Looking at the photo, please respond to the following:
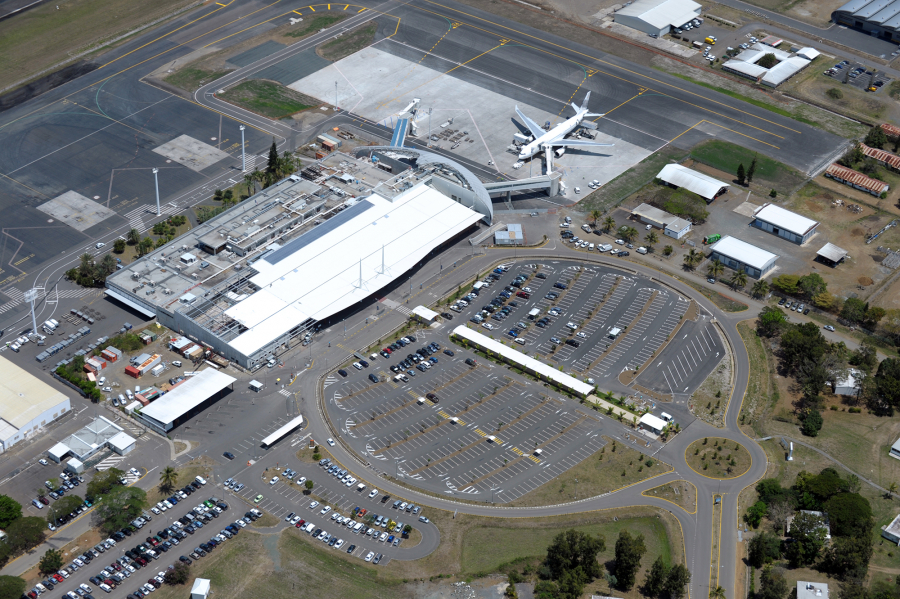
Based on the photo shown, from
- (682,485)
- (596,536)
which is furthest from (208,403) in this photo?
(682,485)

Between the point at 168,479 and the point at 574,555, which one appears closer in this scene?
the point at 574,555

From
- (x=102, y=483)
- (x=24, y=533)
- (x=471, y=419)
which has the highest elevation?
(x=471, y=419)

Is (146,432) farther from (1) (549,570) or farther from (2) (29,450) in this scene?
(1) (549,570)

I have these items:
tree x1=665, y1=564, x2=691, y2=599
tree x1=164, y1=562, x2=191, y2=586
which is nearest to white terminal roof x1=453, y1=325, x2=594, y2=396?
tree x1=665, y1=564, x2=691, y2=599

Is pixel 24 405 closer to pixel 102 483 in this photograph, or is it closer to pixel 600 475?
pixel 102 483

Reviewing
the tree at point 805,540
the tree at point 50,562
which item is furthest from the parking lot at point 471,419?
the tree at point 50,562

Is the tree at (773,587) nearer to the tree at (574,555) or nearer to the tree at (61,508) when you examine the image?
the tree at (574,555)

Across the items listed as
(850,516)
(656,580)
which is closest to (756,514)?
(850,516)
